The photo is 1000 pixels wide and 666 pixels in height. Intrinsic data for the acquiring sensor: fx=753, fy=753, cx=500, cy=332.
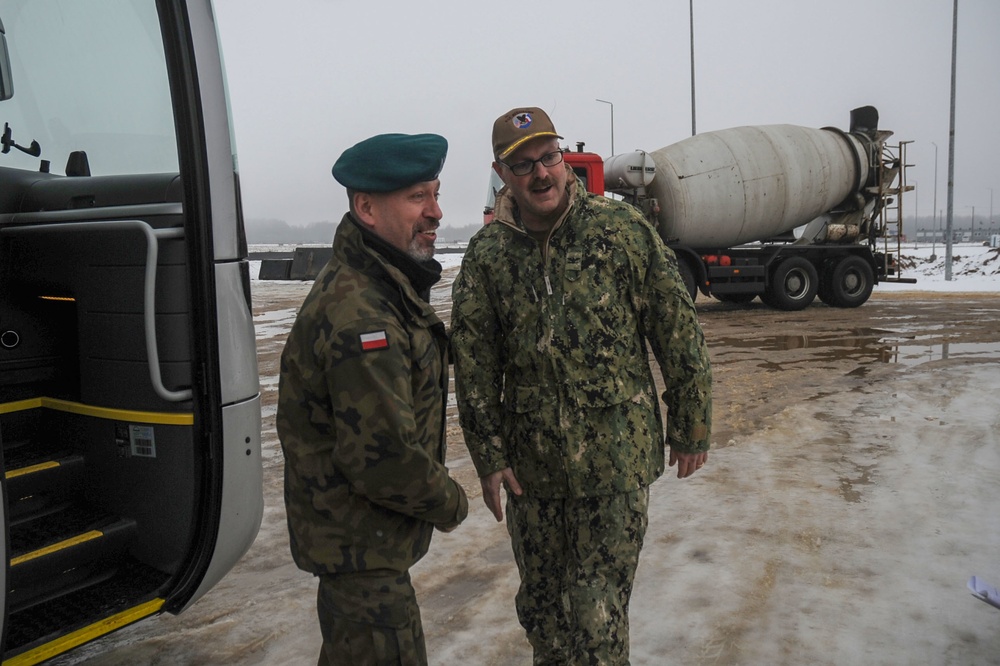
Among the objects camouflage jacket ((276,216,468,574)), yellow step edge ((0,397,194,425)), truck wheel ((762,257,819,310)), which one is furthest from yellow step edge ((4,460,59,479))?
truck wheel ((762,257,819,310))

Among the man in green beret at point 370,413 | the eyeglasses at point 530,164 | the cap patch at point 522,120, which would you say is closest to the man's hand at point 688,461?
the man in green beret at point 370,413

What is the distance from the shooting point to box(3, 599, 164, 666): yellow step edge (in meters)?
2.31

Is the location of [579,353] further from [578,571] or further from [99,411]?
[99,411]

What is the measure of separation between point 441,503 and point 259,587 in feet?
6.54

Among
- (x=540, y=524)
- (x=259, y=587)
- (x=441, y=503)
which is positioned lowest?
(x=259, y=587)

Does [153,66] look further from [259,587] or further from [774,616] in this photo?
[774,616]

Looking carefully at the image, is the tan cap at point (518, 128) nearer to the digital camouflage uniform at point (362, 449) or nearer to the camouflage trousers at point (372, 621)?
the digital camouflage uniform at point (362, 449)

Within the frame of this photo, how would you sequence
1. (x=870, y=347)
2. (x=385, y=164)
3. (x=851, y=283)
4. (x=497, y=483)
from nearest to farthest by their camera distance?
(x=385, y=164) < (x=497, y=483) < (x=870, y=347) < (x=851, y=283)

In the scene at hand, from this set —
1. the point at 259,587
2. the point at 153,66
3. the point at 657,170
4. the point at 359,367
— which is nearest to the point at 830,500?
the point at 259,587

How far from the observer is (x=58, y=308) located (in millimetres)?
3271

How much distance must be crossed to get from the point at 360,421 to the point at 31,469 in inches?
77.4

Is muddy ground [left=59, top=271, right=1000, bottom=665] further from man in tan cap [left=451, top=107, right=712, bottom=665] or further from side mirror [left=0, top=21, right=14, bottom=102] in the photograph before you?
side mirror [left=0, top=21, right=14, bottom=102]

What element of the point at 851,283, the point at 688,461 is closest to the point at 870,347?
the point at 851,283

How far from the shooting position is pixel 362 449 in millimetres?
1745
